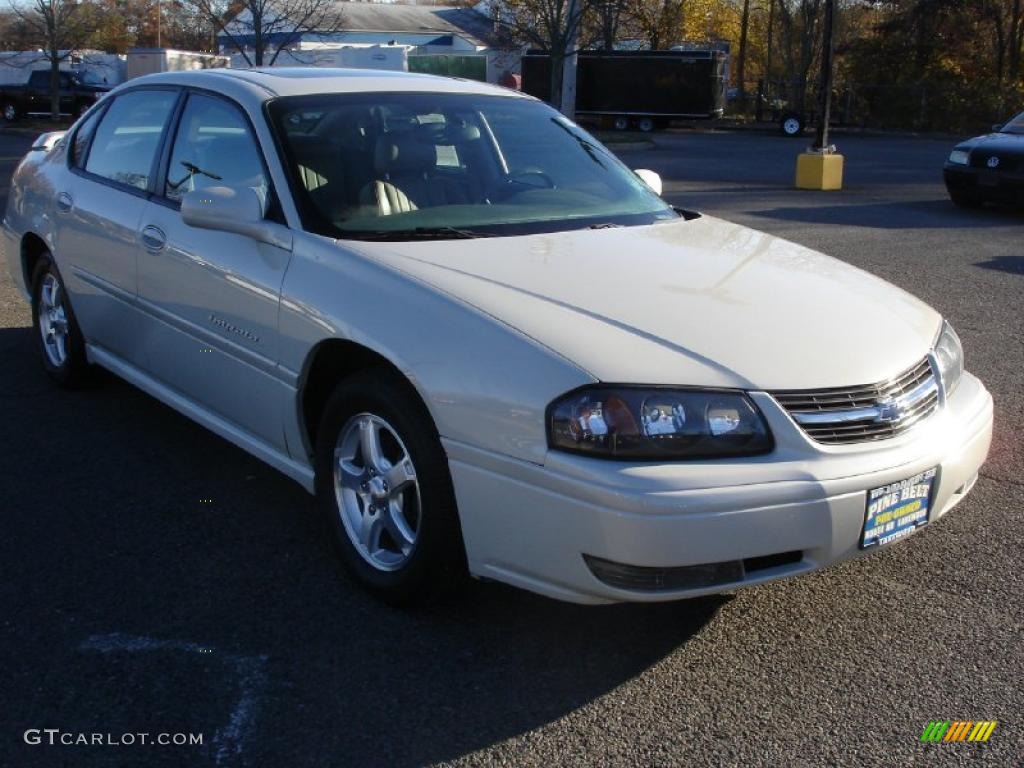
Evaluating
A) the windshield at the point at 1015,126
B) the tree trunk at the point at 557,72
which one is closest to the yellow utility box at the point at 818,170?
the windshield at the point at 1015,126

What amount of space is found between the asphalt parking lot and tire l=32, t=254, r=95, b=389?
0.83 m

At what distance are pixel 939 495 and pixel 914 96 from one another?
4022cm

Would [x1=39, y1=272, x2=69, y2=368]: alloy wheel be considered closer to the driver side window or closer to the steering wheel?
the driver side window

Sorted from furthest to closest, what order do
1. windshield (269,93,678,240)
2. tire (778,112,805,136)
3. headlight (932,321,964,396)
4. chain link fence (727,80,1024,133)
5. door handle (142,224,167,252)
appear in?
chain link fence (727,80,1024,133) → tire (778,112,805,136) → door handle (142,224,167,252) → windshield (269,93,678,240) → headlight (932,321,964,396)

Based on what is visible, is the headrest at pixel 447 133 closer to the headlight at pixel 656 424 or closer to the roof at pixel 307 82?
the roof at pixel 307 82

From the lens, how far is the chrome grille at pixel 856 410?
3096 millimetres

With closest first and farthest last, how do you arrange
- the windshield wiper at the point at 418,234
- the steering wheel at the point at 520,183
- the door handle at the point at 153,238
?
the windshield wiper at the point at 418,234
the steering wheel at the point at 520,183
the door handle at the point at 153,238

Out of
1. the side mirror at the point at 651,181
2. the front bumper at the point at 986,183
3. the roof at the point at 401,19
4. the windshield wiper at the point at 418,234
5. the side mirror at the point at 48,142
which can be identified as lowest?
the front bumper at the point at 986,183

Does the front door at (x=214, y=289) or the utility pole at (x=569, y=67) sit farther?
the utility pole at (x=569, y=67)

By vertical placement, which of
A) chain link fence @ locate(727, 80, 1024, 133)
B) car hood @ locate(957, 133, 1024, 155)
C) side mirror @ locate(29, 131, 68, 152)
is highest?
chain link fence @ locate(727, 80, 1024, 133)

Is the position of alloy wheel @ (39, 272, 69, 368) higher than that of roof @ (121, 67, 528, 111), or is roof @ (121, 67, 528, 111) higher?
roof @ (121, 67, 528, 111)

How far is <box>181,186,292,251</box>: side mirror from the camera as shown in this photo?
12.9ft

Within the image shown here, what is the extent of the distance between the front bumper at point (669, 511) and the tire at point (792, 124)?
33569mm

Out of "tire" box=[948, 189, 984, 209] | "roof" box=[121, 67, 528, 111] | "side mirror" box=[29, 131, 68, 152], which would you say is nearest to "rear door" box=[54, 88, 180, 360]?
"roof" box=[121, 67, 528, 111]
